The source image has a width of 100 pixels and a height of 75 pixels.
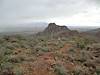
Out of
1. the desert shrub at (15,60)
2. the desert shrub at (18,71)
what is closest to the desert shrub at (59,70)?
the desert shrub at (18,71)

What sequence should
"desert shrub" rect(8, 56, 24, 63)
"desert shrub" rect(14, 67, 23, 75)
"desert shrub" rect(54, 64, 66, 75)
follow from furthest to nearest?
"desert shrub" rect(8, 56, 24, 63)
"desert shrub" rect(54, 64, 66, 75)
"desert shrub" rect(14, 67, 23, 75)

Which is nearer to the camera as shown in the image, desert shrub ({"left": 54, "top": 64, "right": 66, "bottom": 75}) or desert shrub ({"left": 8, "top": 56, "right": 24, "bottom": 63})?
desert shrub ({"left": 54, "top": 64, "right": 66, "bottom": 75})

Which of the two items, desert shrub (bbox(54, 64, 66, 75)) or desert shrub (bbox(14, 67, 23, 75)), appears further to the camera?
desert shrub (bbox(54, 64, 66, 75))

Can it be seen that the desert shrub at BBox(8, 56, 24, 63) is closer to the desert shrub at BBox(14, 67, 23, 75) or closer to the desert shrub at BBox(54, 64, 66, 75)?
the desert shrub at BBox(14, 67, 23, 75)

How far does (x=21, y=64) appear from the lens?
11867 millimetres

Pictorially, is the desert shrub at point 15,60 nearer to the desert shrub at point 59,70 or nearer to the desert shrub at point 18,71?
the desert shrub at point 18,71

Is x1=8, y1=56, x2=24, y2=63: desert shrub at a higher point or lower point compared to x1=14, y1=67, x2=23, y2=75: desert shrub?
higher

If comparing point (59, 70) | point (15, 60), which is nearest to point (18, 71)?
point (59, 70)

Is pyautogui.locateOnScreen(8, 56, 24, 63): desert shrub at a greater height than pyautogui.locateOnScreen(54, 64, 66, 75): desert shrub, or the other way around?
pyautogui.locateOnScreen(8, 56, 24, 63): desert shrub

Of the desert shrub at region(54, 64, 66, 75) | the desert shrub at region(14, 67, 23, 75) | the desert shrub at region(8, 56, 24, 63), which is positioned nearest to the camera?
the desert shrub at region(14, 67, 23, 75)

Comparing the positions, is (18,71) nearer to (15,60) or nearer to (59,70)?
(59,70)

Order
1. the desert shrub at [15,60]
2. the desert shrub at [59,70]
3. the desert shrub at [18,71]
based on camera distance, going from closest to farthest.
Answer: the desert shrub at [18,71], the desert shrub at [59,70], the desert shrub at [15,60]

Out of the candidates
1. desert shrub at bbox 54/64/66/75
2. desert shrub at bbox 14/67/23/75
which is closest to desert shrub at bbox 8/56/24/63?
desert shrub at bbox 14/67/23/75

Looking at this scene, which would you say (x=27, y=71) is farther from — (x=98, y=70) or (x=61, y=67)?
(x=98, y=70)
